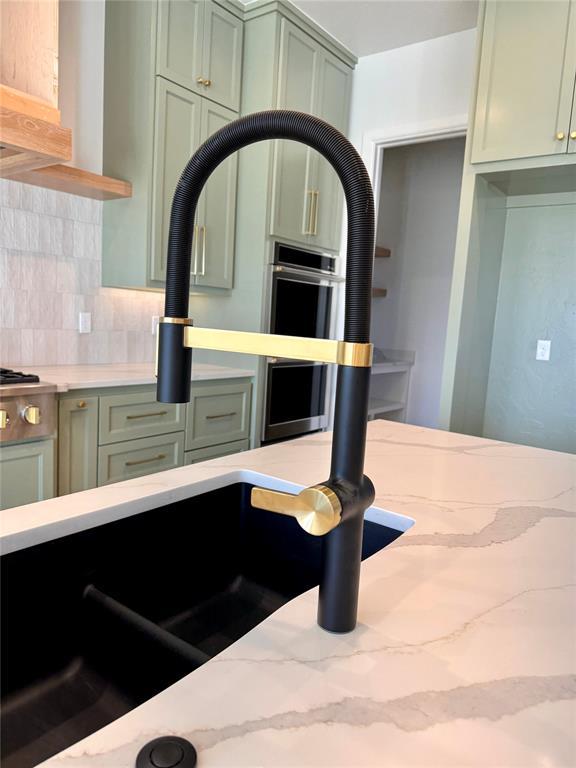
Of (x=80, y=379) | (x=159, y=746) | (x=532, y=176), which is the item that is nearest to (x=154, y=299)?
(x=80, y=379)

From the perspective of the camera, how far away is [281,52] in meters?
2.81

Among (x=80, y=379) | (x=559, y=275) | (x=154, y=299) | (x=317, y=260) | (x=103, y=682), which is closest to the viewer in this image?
(x=103, y=682)

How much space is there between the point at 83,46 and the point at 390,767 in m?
2.82

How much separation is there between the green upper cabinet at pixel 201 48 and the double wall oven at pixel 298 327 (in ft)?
2.83

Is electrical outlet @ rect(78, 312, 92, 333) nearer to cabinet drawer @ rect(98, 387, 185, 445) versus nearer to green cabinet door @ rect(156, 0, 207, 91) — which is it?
cabinet drawer @ rect(98, 387, 185, 445)

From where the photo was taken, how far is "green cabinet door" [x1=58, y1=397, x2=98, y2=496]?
6.61 feet

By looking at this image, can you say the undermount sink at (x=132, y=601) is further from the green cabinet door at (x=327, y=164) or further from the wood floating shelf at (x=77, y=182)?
the green cabinet door at (x=327, y=164)

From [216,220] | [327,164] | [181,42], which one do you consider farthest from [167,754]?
[327,164]

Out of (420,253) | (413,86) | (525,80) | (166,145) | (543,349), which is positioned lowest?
(543,349)

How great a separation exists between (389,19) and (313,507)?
3.19 m

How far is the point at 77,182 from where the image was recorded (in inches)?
88.7

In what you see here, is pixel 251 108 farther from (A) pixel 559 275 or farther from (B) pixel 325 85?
(A) pixel 559 275

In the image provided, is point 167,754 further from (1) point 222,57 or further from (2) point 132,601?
(1) point 222,57

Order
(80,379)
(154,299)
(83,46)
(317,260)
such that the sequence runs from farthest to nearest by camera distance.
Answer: (317,260) < (154,299) < (83,46) < (80,379)
